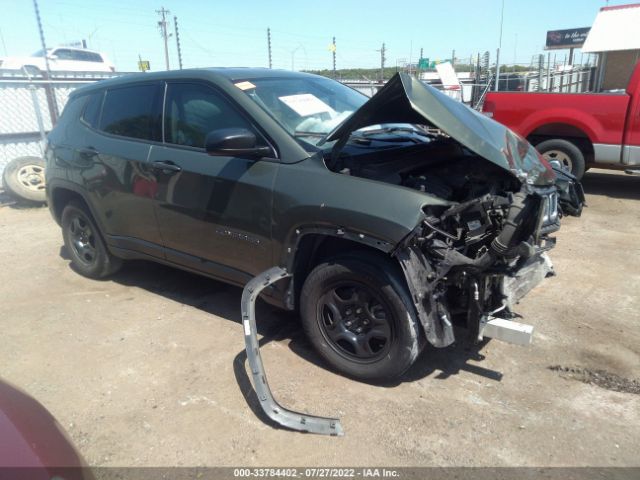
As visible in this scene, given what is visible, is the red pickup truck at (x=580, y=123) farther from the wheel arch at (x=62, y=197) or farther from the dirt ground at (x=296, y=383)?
the wheel arch at (x=62, y=197)

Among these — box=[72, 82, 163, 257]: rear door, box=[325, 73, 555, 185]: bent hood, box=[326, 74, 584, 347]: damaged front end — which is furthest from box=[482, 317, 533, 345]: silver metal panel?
box=[72, 82, 163, 257]: rear door

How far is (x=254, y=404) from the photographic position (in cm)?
302

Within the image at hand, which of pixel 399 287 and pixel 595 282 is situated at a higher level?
pixel 399 287

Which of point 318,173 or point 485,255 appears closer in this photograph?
point 485,255

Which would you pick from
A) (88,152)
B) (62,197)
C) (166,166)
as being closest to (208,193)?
(166,166)

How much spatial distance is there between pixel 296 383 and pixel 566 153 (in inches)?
243

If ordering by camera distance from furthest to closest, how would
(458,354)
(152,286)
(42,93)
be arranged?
(42,93)
(152,286)
(458,354)

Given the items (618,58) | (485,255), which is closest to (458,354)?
(485,255)

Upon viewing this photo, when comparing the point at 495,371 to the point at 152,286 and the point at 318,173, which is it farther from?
the point at 152,286

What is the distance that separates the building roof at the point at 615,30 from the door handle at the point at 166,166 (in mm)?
11833

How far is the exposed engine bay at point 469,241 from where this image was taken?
106 inches

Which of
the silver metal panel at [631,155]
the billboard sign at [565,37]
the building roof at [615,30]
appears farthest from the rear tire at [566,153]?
the billboard sign at [565,37]

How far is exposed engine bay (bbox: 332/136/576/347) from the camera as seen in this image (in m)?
2.70

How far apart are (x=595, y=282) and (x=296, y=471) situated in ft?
11.3
